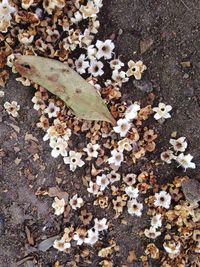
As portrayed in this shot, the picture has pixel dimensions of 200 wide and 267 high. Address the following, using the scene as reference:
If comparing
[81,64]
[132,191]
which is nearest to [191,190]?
[132,191]

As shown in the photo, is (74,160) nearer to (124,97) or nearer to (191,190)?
(124,97)

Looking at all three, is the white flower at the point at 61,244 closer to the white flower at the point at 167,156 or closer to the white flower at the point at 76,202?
the white flower at the point at 76,202

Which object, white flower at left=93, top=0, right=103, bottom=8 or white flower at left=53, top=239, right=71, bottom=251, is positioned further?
white flower at left=53, top=239, right=71, bottom=251

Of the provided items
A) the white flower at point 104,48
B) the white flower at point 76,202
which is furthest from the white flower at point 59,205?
the white flower at point 104,48

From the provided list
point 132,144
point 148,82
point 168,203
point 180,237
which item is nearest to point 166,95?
point 148,82

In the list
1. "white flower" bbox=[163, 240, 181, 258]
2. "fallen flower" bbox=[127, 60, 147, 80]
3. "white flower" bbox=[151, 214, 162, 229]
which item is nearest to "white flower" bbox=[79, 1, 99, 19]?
"fallen flower" bbox=[127, 60, 147, 80]

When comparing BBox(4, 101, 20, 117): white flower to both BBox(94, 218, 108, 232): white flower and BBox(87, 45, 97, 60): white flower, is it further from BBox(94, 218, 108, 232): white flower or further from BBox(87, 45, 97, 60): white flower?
BBox(94, 218, 108, 232): white flower
